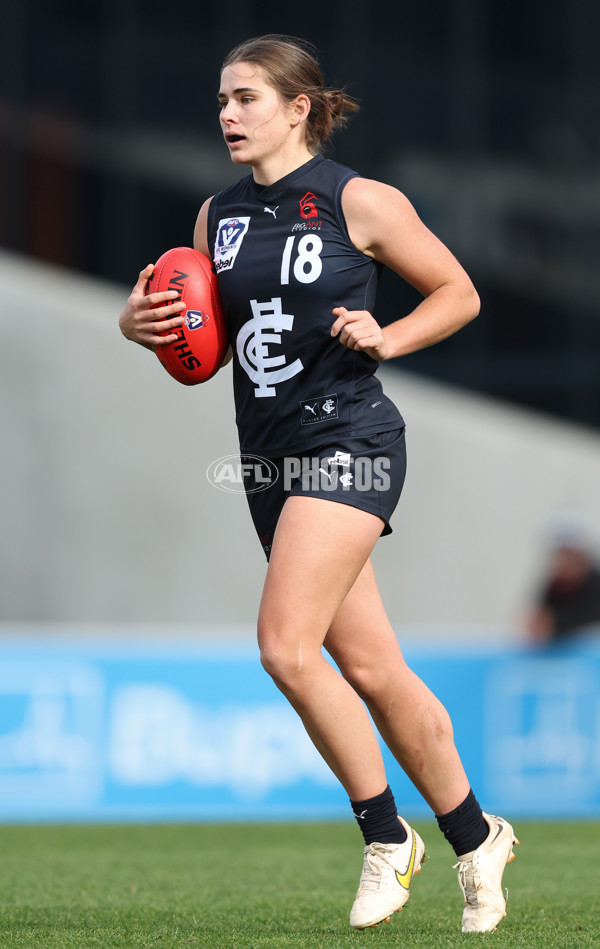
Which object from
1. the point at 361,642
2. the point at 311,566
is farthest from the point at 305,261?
the point at 361,642

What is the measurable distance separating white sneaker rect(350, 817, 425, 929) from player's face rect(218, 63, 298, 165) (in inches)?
71.9

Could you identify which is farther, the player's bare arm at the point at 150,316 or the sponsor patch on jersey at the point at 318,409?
the player's bare arm at the point at 150,316

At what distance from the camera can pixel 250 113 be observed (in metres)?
3.50

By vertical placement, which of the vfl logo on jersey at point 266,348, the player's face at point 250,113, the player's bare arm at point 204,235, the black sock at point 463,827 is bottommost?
the black sock at point 463,827

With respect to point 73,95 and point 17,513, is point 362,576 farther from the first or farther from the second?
point 73,95

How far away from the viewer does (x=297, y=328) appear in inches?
134

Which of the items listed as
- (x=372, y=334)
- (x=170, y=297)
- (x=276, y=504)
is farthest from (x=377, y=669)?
(x=170, y=297)

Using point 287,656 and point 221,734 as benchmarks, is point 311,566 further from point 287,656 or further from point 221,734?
point 221,734

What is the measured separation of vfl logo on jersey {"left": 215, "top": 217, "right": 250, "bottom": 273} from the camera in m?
3.54

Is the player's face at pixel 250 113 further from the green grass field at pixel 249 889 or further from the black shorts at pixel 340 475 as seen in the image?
the green grass field at pixel 249 889

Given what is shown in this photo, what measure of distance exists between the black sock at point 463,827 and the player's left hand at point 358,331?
119cm

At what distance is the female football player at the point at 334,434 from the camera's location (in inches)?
130

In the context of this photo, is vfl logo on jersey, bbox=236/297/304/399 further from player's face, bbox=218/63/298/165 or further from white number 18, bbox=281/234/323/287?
player's face, bbox=218/63/298/165

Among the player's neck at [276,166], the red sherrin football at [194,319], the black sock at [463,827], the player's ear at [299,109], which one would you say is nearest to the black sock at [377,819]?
the black sock at [463,827]
